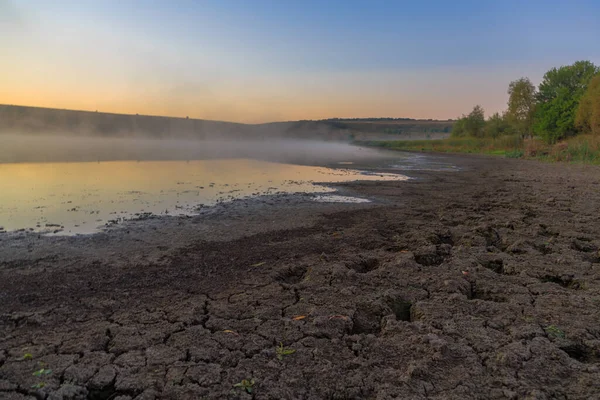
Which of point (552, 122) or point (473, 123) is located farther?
point (473, 123)

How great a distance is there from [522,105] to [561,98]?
7.65m

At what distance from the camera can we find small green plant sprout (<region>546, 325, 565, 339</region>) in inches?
118

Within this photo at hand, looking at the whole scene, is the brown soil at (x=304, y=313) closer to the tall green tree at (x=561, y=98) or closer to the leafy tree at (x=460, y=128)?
the tall green tree at (x=561, y=98)

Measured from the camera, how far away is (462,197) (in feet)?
35.1

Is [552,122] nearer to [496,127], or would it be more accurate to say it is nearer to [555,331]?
[496,127]

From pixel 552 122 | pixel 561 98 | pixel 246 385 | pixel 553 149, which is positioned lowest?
pixel 246 385

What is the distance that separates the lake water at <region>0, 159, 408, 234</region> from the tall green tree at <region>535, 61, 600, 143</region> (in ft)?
106

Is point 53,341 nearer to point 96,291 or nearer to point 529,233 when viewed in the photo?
point 96,291

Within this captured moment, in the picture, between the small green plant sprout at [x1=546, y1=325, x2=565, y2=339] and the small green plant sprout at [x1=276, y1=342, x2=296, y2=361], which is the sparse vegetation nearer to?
the small green plant sprout at [x1=546, y1=325, x2=565, y2=339]

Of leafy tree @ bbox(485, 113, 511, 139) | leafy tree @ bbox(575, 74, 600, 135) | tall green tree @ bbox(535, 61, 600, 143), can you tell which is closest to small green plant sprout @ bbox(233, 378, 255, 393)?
leafy tree @ bbox(575, 74, 600, 135)

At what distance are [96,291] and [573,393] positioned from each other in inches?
168

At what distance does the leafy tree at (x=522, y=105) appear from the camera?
148 ft

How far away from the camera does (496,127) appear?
186 ft

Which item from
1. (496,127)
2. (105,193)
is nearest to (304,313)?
(105,193)
